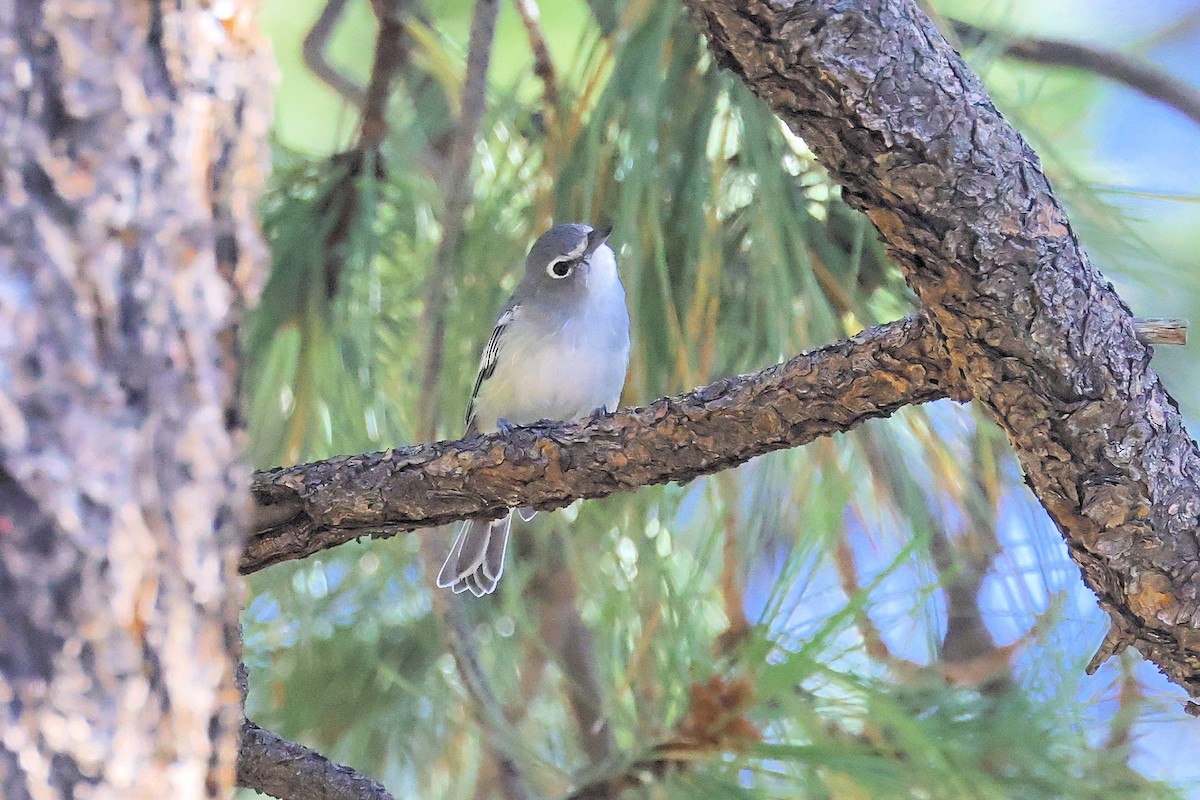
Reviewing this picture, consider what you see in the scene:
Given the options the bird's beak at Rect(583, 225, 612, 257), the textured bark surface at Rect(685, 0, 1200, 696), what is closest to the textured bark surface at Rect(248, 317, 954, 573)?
the textured bark surface at Rect(685, 0, 1200, 696)

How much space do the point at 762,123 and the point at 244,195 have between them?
819 millimetres

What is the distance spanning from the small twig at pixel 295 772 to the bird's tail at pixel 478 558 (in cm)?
50

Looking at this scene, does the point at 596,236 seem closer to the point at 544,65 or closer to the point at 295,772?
the point at 544,65

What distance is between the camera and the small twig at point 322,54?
5.51 ft

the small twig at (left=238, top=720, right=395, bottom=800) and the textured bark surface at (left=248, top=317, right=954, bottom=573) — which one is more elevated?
the textured bark surface at (left=248, top=317, right=954, bottom=573)

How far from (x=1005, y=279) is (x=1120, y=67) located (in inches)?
38.5

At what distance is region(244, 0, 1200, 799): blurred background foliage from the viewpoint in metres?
1.17

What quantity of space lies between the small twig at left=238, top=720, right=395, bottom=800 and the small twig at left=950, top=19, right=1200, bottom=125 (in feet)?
3.74

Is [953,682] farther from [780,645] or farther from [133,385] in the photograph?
[133,385]

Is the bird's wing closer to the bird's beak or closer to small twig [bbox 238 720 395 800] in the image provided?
the bird's beak

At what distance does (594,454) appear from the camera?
3.39 feet

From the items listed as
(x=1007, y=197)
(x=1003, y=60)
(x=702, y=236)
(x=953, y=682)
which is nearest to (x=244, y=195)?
(x=1007, y=197)

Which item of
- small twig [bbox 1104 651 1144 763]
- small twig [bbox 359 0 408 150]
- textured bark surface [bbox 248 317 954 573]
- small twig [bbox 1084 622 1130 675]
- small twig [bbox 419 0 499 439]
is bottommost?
small twig [bbox 1084 622 1130 675]

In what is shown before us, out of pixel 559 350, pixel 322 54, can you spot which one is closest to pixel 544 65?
pixel 322 54
